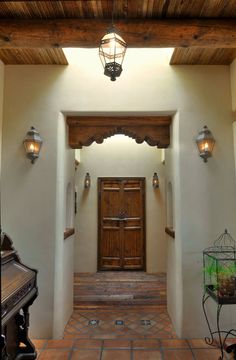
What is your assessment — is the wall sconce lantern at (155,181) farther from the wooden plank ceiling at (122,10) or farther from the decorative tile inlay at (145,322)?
the wooden plank ceiling at (122,10)

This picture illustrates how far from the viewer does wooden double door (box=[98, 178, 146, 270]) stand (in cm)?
605

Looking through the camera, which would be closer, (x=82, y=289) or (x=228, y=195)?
(x=228, y=195)

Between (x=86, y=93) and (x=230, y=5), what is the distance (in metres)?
1.74

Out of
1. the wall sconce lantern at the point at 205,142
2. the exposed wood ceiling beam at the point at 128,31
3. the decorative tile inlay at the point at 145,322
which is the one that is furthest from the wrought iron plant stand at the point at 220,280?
the exposed wood ceiling beam at the point at 128,31

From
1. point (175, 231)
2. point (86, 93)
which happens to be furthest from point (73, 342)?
point (86, 93)

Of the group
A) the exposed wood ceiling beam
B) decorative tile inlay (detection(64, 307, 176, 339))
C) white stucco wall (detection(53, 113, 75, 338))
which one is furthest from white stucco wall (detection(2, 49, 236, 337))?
the exposed wood ceiling beam

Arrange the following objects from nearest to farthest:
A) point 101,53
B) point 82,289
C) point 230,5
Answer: point 101,53, point 230,5, point 82,289

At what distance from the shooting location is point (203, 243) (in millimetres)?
3217

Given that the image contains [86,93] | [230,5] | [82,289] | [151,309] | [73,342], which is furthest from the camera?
[82,289]

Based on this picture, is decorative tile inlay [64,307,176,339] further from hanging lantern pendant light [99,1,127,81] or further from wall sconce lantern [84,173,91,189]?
hanging lantern pendant light [99,1,127,81]

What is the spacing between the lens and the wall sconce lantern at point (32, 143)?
3.17 meters

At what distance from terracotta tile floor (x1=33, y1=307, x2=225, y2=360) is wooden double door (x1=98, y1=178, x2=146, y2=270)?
7.36 feet

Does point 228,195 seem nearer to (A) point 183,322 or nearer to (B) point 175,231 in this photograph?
(B) point 175,231

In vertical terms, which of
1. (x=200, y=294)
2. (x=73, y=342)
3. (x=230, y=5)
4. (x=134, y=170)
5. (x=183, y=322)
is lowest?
(x=73, y=342)
